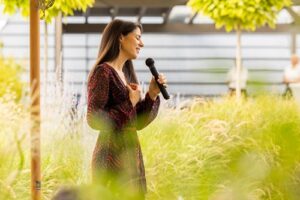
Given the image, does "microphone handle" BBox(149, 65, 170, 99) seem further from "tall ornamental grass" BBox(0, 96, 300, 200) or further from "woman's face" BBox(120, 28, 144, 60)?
"woman's face" BBox(120, 28, 144, 60)

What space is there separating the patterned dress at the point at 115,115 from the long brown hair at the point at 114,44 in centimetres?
8

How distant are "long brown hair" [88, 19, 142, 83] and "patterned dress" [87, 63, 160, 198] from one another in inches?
3.0

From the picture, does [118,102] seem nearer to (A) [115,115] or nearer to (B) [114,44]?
(A) [115,115]

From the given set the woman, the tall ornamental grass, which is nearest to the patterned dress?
the woman

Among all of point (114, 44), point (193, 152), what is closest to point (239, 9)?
point (193, 152)

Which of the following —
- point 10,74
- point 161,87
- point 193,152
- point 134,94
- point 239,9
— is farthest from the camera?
point 10,74

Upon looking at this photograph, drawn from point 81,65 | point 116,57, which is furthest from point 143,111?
point 81,65

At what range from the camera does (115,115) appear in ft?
9.23

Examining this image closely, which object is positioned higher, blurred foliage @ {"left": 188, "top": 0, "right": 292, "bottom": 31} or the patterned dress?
blurred foliage @ {"left": 188, "top": 0, "right": 292, "bottom": 31}

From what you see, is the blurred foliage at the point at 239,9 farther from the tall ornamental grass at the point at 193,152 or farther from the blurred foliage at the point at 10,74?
the blurred foliage at the point at 10,74

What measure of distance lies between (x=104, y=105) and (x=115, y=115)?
0.18 feet

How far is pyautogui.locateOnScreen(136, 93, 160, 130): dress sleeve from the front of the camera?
284 centimetres

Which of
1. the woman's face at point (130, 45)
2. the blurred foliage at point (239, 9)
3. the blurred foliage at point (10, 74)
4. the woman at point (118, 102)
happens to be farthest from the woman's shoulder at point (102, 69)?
the blurred foliage at point (10, 74)

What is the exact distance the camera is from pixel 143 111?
2.89 meters
